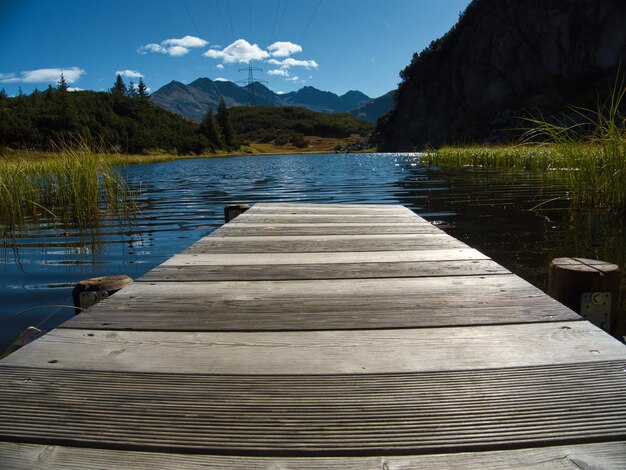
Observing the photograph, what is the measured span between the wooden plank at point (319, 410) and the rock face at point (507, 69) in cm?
5216

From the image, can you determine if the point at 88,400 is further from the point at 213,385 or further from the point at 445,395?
the point at 445,395

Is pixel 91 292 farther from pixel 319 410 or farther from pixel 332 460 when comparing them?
pixel 332 460

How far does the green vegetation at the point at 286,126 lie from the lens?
143 metres

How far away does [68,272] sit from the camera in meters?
4.31

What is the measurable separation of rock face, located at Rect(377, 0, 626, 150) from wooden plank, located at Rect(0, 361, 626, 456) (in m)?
52.2

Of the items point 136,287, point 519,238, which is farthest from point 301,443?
point 519,238

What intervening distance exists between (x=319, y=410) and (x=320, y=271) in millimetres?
1352

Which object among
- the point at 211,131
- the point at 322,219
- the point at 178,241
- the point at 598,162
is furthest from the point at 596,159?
the point at 211,131

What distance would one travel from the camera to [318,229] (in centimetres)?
393

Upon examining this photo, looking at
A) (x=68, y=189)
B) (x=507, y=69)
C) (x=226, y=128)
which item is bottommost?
(x=68, y=189)

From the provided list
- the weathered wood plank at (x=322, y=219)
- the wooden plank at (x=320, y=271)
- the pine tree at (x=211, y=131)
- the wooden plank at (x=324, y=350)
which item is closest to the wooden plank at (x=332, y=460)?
the wooden plank at (x=324, y=350)

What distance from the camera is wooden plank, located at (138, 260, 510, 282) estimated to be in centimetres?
229

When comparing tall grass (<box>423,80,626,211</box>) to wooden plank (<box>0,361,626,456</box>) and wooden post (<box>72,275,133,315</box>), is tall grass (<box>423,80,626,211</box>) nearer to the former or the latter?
wooden plank (<box>0,361,626,456</box>)

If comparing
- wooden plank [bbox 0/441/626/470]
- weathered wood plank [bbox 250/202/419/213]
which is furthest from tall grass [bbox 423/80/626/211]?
wooden plank [bbox 0/441/626/470]
